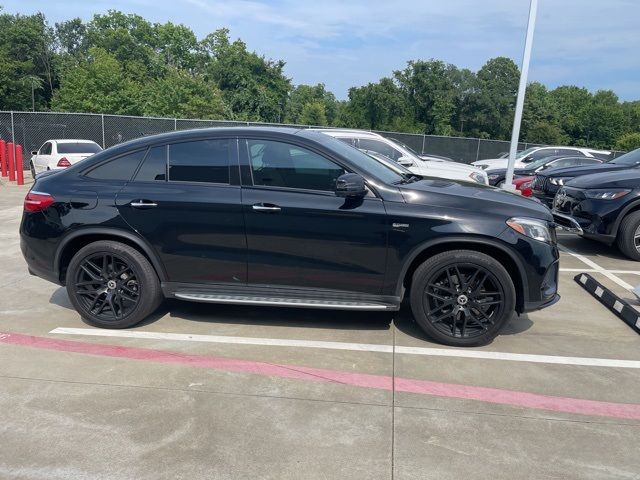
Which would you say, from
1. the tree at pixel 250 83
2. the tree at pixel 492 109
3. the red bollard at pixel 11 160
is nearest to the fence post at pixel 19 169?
the red bollard at pixel 11 160

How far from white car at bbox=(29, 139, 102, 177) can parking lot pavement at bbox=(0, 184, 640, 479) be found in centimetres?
1099

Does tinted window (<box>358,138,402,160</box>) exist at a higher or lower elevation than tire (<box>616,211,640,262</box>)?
Answer: higher

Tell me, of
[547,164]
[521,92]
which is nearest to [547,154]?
[547,164]

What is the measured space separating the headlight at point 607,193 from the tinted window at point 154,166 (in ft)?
19.9

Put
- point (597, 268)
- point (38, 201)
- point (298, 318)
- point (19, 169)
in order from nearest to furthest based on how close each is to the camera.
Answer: point (38, 201)
point (298, 318)
point (597, 268)
point (19, 169)

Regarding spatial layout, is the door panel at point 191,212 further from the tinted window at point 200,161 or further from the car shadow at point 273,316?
the car shadow at point 273,316

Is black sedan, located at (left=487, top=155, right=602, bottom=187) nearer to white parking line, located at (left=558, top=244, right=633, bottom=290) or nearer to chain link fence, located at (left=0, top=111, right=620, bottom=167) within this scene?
white parking line, located at (left=558, top=244, right=633, bottom=290)

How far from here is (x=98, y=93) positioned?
45.3 m

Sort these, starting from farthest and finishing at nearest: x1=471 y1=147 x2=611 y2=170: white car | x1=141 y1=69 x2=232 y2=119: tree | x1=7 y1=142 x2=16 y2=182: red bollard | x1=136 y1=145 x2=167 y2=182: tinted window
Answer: x1=141 y1=69 x2=232 y2=119: tree
x1=471 y1=147 x2=611 y2=170: white car
x1=7 y1=142 x2=16 y2=182: red bollard
x1=136 y1=145 x2=167 y2=182: tinted window

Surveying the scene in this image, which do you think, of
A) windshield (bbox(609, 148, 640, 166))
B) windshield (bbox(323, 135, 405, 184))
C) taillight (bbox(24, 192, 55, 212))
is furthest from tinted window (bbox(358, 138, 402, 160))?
taillight (bbox(24, 192, 55, 212))

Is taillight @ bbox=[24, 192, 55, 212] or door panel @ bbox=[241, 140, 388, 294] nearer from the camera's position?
door panel @ bbox=[241, 140, 388, 294]

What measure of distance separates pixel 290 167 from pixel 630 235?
5.58m

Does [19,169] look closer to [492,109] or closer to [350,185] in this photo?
[350,185]

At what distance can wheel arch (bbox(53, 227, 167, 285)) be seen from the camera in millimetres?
4516
